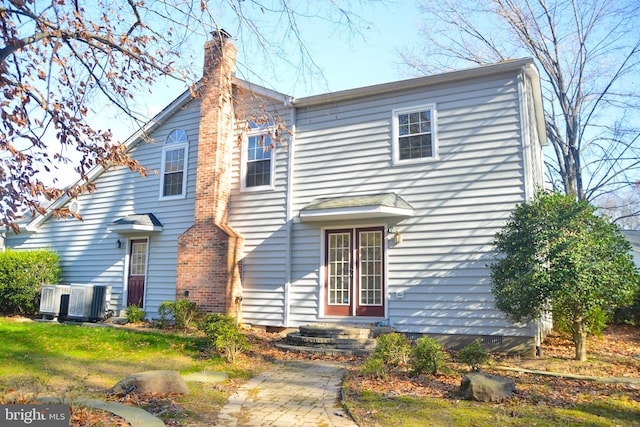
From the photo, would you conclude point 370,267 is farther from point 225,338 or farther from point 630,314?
point 630,314

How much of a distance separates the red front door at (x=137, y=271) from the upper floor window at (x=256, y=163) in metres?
4.01

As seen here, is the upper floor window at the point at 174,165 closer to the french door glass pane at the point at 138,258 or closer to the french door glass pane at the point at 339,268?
the french door glass pane at the point at 138,258

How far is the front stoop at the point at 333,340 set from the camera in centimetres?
922

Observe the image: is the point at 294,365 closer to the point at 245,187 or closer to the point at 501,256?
the point at 501,256

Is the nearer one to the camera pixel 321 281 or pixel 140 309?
pixel 321 281

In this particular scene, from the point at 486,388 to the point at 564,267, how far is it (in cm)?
319

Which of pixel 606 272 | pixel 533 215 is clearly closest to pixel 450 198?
pixel 533 215

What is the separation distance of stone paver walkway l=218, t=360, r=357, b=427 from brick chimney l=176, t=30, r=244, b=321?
426 centimetres

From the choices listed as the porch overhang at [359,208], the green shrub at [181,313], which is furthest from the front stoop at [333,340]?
the green shrub at [181,313]

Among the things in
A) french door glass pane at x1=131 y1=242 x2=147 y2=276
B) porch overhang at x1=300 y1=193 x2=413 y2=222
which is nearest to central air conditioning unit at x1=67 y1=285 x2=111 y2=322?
french door glass pane at x1=131 y1=242 x2=147 y2=276

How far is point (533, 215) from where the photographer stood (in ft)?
27.9

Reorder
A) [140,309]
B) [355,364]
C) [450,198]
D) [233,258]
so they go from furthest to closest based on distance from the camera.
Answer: [140,309] < [233,258] < [450,198] < [355,364]

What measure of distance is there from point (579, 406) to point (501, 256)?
4.20 meters

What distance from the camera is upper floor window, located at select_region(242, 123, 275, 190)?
41.1 ft
